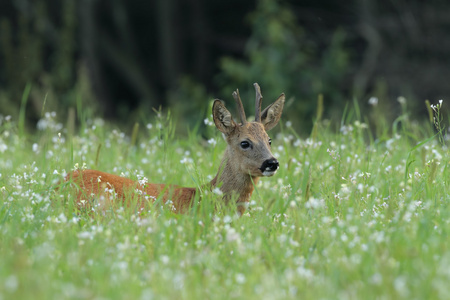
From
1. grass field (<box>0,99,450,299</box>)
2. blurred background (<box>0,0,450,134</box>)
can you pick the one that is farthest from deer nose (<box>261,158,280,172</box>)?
blurred background (<box>0,0,450,134</box>)

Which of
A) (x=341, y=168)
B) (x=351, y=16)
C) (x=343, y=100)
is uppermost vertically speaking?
(x=351, y=16)

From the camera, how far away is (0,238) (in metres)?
3.93

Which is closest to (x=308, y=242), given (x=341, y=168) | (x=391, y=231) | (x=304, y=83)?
(x=391, y=231)

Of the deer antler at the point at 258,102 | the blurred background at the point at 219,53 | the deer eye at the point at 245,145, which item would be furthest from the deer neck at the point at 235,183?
the blurred background at the point at 219,53

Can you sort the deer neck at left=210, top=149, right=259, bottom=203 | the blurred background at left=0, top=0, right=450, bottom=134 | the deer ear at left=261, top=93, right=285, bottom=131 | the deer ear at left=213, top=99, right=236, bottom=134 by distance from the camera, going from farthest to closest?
the blurred background at left=0, top=0, right=450, bottom=134 → the deer ear at left=261, top=93, right=285, bottom=131 → the deer ear at left=213, top=99, right=236, bottom=134 → the deer neck at left=210, top=149, right=259, bottom=203

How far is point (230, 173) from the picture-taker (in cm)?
537

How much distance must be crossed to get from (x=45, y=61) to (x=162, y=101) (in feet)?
9.46

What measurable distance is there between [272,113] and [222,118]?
468 mm

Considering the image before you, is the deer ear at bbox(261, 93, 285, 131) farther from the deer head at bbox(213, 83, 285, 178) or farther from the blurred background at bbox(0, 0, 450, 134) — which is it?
the blurred background at bbox(0, 0, 450, 134)

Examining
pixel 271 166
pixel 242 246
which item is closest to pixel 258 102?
pixel 271 166

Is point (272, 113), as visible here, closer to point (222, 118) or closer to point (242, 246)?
point (222, 118)

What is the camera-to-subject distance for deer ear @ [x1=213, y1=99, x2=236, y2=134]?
547cm

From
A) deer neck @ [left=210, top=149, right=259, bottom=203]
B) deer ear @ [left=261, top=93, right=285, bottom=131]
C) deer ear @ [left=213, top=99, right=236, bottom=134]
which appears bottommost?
deer neck @ [left=210, top=149, right=259, bottom=203]

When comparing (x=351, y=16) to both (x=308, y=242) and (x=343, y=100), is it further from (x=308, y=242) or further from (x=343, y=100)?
(x=308, y=242)
